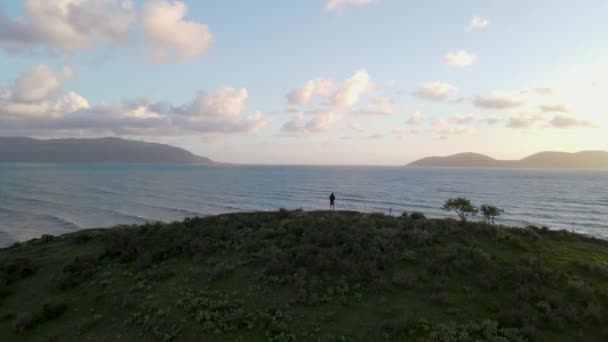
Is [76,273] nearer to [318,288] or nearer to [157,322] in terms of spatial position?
[157,322]

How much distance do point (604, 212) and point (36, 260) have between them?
71.9 m

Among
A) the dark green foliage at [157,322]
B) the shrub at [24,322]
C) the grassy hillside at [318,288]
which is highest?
the grassy hillside at [318,288]

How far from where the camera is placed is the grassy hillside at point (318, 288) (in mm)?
10445

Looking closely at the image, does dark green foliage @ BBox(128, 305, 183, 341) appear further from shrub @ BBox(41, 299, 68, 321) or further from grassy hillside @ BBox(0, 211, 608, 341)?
shrub @ BBox(41, 299, 68, 321)

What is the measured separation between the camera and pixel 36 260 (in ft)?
63.4

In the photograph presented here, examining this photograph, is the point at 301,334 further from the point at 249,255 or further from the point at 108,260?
the point at 108,260

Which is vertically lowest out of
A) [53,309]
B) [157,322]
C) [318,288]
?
[53,309]

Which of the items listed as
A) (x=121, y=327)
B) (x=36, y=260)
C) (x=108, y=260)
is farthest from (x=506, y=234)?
(x=36, y=260)

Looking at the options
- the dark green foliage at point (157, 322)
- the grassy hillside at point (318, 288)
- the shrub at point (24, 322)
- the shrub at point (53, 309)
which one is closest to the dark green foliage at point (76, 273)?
the grassy hillside at point (318, 288)

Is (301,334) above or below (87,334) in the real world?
above

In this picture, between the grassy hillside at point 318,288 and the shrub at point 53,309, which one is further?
the shrub at point 53,309

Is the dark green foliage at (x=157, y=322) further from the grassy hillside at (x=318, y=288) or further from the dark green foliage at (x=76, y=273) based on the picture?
the dark green foliage at (x=76, y=273)

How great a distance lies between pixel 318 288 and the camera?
12.8 m

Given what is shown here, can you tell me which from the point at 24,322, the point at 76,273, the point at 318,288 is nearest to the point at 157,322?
the point at 24,322
